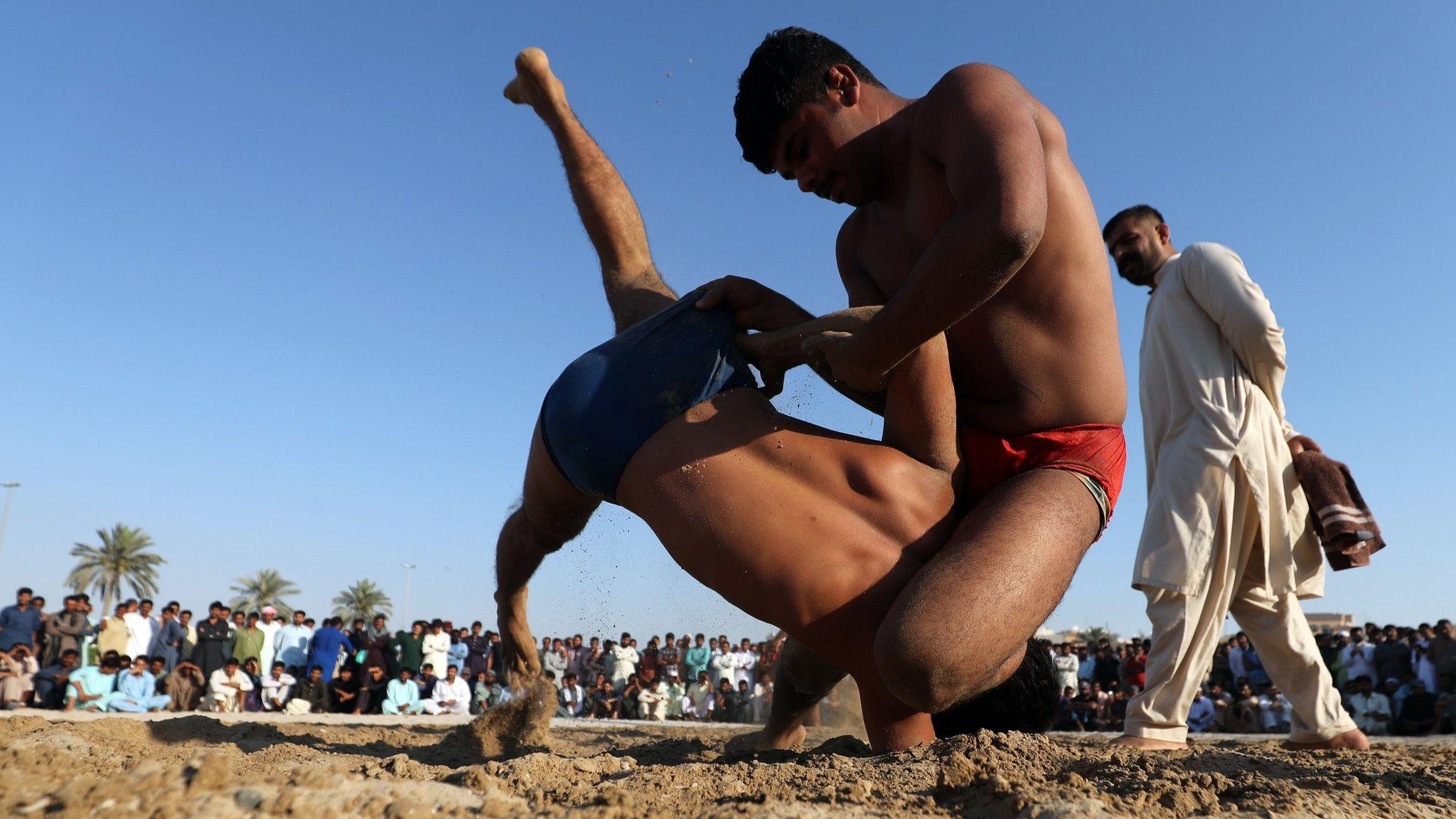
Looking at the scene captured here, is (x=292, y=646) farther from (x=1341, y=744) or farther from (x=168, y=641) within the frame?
(x=1341, y=744)

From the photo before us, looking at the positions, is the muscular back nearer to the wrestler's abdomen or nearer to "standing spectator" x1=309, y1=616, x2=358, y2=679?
the wrestler's abdomen

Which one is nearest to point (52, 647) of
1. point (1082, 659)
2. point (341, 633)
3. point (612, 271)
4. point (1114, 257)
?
point (341, 633)

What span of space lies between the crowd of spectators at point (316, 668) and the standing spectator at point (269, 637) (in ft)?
0.05

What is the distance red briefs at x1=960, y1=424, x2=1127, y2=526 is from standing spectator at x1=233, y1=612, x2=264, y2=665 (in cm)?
1119

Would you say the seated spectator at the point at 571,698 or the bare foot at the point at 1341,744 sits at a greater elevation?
the seated spectator at the point at 571,698

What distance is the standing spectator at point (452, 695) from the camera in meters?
11.7

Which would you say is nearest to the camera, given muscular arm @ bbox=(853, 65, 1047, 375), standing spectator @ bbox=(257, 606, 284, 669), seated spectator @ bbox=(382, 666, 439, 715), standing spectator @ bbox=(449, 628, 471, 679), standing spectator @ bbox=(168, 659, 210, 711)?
muscular arm @ bbox=(853, 65, 1047, 375)

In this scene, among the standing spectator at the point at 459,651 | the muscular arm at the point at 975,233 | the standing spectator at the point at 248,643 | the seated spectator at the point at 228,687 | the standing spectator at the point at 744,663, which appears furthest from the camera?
the standing spectator at the point at 744,663

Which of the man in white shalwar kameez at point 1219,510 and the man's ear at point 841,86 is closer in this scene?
the man's ear at point 841,86

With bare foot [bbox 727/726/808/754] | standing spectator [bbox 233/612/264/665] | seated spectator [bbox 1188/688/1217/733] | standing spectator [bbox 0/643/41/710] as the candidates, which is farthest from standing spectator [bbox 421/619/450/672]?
bare foot [bbox 727/726/808/754]

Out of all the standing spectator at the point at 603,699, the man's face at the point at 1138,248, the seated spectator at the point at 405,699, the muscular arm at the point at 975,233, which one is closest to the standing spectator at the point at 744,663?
the standing spectator at the point at 603,699

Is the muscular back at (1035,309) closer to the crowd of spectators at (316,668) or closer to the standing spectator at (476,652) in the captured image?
the crowd of spectators at (316,668)

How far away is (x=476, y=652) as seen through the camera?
13.4m

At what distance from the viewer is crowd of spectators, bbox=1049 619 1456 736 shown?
33.6 ft
